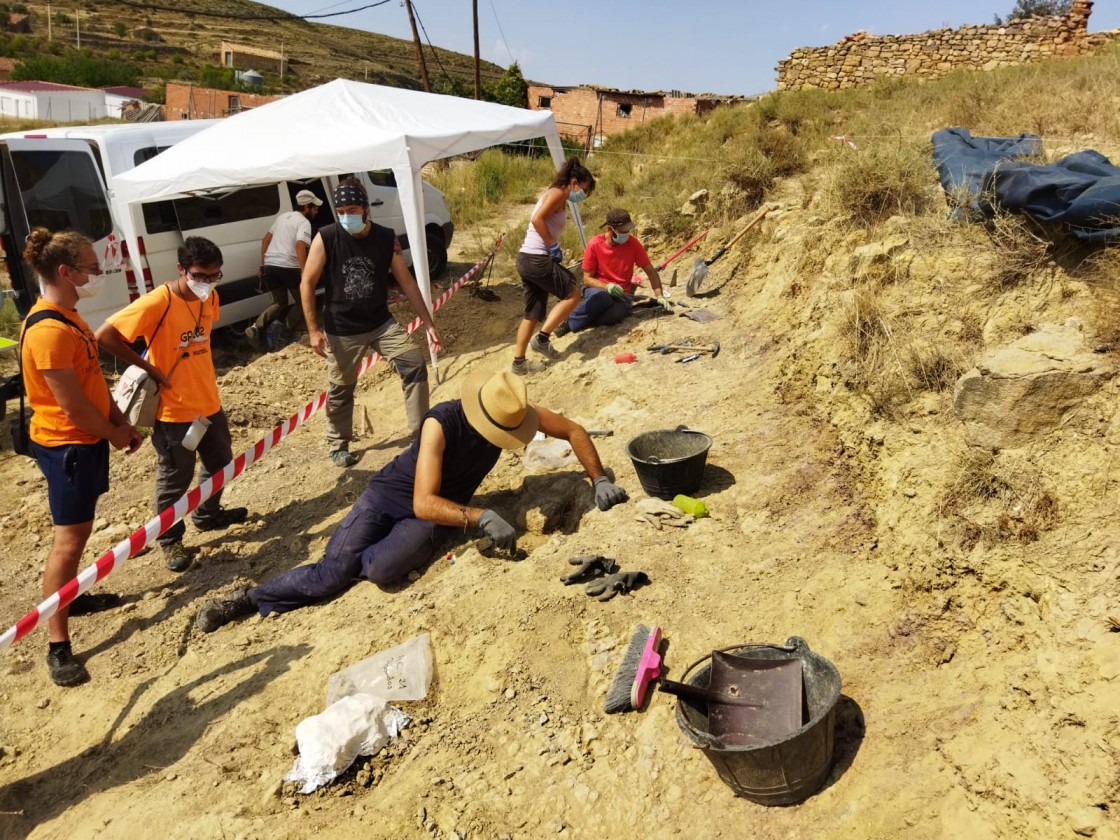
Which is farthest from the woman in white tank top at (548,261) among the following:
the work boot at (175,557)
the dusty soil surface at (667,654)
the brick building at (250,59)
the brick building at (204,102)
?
the brick building at (250,59)

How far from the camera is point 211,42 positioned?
6481cm

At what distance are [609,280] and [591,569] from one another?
4161 mm

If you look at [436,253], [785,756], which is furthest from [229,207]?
[785,756]

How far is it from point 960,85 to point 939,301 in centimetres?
912

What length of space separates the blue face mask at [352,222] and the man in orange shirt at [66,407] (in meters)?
1.81

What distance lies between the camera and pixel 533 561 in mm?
3990

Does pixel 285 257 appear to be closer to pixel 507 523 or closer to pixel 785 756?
pixel 507 523

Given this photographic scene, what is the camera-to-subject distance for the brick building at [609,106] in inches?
1029

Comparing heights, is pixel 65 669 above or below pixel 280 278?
below

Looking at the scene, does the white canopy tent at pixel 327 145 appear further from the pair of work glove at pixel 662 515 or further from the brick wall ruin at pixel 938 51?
the brick wall ruin at pixel 938 51

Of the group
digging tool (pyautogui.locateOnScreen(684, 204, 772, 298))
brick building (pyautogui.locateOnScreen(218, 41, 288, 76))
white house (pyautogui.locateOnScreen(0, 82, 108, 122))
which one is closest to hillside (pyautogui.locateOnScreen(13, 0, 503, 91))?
brick building (pyautogui.locateOnScreen(218, 41, 288, 76))

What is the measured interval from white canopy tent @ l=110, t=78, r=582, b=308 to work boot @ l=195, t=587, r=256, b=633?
335cm

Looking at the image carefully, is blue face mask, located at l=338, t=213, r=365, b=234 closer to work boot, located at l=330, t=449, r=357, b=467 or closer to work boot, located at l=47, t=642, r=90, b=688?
work boot, located at l=330, t=449, r=357, b=467

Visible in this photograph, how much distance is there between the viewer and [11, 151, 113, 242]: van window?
283 inches
